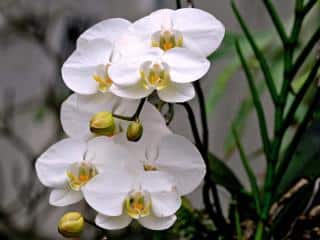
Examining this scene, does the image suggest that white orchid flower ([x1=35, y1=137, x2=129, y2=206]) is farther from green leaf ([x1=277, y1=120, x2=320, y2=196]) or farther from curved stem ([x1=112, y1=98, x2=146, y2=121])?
green leaf ([x1=277, y1=120, x2=320, y2=196])

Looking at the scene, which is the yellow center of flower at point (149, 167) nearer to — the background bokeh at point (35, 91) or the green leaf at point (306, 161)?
the green leaf at point (306, 161)

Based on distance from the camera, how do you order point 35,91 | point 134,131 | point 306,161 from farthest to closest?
point 35,91
point 306,161
point 134,131

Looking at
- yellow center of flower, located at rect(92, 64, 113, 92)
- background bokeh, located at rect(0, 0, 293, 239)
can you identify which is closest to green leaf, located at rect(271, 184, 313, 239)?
yellow center of flower, located at rect(92, 64, 113, 92)

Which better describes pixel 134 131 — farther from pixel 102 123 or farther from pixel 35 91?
pixel 35 91

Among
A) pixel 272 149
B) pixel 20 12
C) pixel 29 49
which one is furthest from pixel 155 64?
pixel 29 49

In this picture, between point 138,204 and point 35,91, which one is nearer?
point 138,204

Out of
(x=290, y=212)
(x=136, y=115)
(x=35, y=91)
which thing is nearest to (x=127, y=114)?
(x=136, y=115)
